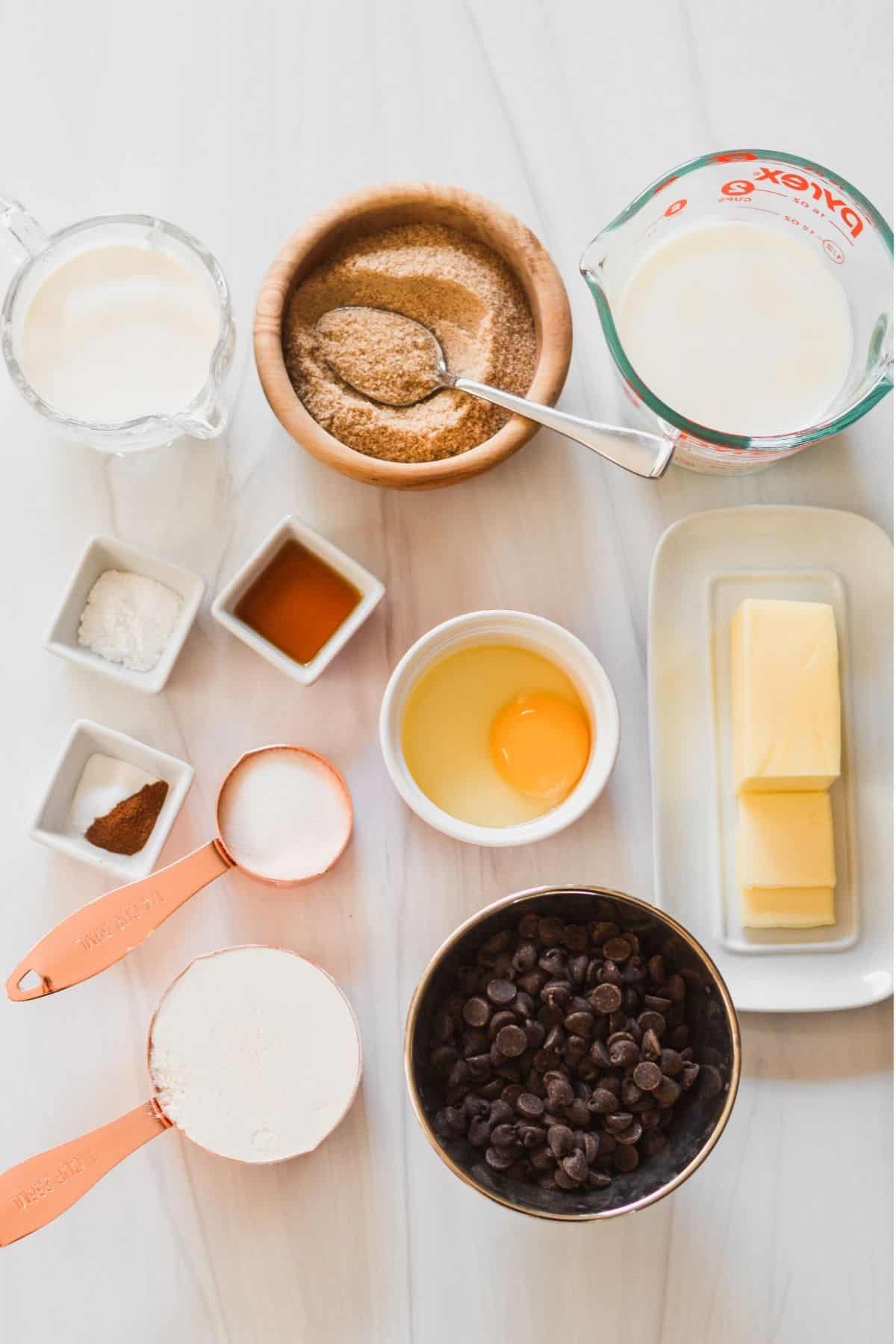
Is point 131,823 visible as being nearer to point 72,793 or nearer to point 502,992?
point 72,793

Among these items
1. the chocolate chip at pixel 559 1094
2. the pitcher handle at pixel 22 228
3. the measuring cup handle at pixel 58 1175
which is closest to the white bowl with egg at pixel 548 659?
the chocolate chip at pixel 559 1094

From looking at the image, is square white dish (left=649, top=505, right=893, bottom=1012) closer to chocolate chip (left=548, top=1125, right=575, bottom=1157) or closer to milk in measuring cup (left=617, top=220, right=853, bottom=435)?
milk in measuring cup (left=617, top=220, right=853, bottom=435)

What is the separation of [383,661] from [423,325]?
369mm

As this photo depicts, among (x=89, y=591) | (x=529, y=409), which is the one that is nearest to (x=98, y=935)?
(x=89, y=591)

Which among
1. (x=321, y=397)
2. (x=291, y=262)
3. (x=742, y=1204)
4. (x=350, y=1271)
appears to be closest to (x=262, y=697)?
(x=321, y=397)

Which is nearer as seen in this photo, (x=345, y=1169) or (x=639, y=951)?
(x=639, y=951)

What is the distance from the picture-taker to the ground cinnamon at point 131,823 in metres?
1.18

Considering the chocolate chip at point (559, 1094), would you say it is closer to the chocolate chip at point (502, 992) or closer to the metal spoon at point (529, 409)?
the chocolate chip at point (502, 992)

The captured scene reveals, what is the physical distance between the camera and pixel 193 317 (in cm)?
115

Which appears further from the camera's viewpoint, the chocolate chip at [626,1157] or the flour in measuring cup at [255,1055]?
the flour in measuring cup at [255,1055]

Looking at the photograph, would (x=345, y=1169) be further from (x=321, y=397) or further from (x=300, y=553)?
(x=321, y=397)

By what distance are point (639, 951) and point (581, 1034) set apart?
0.10m

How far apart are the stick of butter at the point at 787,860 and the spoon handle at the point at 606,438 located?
1.25 feet

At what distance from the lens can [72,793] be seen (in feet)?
3.96
